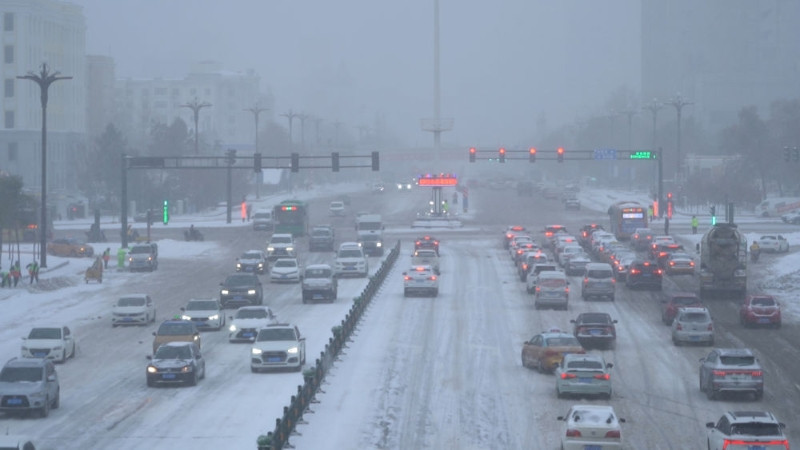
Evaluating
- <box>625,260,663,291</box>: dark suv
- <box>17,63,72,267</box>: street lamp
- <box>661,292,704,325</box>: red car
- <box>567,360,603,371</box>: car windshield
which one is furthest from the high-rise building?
<box>567,360,603,371</box>: car windshield

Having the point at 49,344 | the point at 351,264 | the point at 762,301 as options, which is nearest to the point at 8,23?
the point at 351,264

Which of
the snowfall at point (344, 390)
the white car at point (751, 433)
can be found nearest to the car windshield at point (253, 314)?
the snowfall at point (344, 390)

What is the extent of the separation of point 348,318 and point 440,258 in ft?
107

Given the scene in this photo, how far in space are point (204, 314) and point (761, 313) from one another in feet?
61.0

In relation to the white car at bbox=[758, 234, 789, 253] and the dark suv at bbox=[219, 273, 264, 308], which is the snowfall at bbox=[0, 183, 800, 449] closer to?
the dark suv at bbox=[219, 273, 264, 308]

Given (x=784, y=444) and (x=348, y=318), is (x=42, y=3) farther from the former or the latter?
(x=784, y=444)

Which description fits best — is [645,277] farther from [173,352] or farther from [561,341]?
[173,352]

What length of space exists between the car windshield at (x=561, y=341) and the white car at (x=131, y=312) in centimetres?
1678

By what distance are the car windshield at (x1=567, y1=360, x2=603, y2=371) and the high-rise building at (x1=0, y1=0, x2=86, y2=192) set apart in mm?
106205

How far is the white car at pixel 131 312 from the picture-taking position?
47.9 meters

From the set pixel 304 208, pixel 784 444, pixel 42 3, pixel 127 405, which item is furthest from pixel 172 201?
pixel 784 444

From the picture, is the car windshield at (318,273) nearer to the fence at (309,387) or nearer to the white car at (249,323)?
the fence at (309,387)

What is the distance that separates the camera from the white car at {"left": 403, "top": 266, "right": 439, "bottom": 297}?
56531 mm

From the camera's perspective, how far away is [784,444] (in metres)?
23.1
